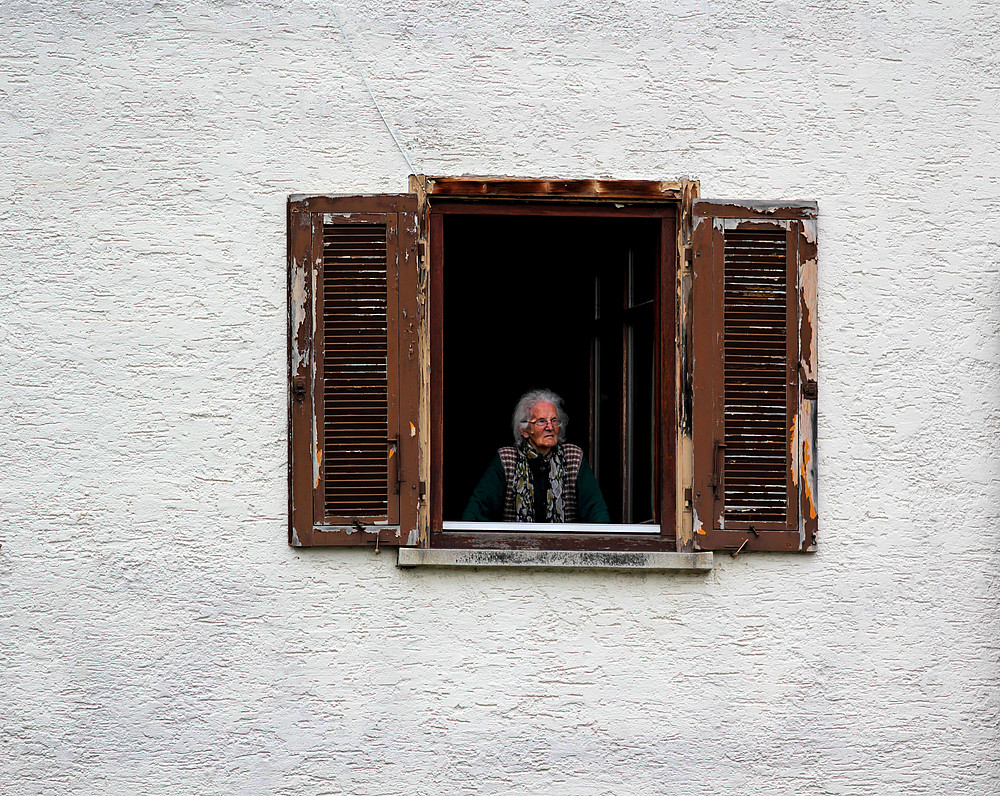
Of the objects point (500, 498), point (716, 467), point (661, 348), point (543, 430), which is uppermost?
point (661, 348)

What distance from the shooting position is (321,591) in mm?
4109

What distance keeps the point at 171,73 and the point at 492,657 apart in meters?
2.50

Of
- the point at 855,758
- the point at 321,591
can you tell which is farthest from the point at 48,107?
the point at 855,758

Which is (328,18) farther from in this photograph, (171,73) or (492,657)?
(492,657)

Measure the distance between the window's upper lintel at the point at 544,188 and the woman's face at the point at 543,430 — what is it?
1.03 meters

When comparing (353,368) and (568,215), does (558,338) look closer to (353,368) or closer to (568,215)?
(568,215)

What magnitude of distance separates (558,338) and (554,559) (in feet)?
10.7

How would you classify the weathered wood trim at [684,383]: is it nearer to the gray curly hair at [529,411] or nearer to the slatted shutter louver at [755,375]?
the slatted shutter louver at [755,375]

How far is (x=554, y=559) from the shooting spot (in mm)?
4098

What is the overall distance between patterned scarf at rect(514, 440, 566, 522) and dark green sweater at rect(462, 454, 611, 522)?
0.06 m

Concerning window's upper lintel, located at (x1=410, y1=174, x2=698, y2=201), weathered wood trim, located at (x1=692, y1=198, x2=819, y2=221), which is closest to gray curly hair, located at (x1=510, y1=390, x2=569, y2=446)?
window's upper lintel, located at (x1=410, y1=174, x2=698, y2=201)

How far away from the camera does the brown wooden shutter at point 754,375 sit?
13.7 ft

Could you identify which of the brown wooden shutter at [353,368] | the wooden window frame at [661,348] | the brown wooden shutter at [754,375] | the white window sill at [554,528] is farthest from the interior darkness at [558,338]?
the brown wooden shutter at [353,368]

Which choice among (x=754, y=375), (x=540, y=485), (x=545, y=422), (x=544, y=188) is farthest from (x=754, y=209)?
(x=540, y=485)
